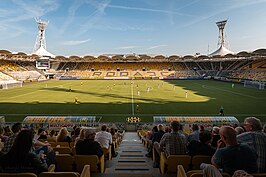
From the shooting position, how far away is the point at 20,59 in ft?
241

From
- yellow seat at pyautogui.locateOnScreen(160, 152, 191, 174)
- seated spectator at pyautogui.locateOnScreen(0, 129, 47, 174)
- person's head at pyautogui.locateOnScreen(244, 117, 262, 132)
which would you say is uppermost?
person's head at pyautogui.locateOnScreen(244, 117, 262, 132)

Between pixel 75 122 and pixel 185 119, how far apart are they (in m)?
8.51

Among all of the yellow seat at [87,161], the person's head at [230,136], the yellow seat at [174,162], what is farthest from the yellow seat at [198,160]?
the yellow seat at [87,161]

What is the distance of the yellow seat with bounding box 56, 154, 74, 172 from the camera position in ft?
15.5

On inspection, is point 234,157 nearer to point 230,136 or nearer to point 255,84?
point 230,136

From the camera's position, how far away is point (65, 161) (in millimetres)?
4754

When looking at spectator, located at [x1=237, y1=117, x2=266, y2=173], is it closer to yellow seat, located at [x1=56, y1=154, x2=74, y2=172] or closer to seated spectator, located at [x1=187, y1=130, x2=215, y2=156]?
seated spectator, located at [x1=187, y1=130, x2=215, y2=156]

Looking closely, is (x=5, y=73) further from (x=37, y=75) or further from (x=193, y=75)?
(x=193, y=75)

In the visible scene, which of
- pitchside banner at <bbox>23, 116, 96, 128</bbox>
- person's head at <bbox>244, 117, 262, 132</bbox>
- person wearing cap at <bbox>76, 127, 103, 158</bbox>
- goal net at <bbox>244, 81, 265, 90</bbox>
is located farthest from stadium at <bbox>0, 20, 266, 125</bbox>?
person's head at <bbox>244, 117, 262, 132</bbox>

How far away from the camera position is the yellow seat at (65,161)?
4.72 metres

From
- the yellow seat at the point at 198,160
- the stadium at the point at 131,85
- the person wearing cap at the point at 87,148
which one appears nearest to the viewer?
the yellow seat at the point at 198,160

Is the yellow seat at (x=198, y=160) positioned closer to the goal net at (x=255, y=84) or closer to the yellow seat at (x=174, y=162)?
the yellow seat at (x=174, y=162)

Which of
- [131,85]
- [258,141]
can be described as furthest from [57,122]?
[131,85]

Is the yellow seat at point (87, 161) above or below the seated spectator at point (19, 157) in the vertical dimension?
below
